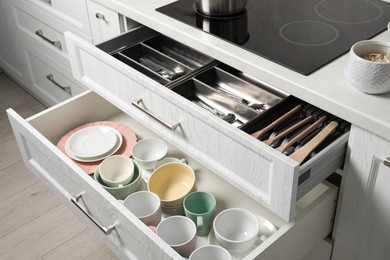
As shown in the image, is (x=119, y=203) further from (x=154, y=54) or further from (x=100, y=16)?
(x=100, y=16)

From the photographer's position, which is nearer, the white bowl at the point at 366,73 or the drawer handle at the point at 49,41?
the white bowl at the point at 366,73

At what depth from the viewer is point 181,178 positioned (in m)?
1.43

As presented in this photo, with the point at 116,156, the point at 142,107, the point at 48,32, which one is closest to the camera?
the point at 142,107

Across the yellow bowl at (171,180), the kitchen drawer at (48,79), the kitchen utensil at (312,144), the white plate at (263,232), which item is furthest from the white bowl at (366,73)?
the kitchen drawer at (48,79)

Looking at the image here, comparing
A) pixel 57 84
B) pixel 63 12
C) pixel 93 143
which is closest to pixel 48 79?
pixel 57 84

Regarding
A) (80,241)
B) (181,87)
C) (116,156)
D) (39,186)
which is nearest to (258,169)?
(181,87)

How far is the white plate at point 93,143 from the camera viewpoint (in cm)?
149

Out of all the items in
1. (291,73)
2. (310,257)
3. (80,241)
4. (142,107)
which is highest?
(291,73)

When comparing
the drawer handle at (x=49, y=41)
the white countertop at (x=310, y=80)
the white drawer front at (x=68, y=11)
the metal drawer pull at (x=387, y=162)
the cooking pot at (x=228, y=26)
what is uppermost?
the cooking pot at (x=228, y=26)

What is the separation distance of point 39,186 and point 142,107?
1.02 metres

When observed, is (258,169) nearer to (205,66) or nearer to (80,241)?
(205,66)

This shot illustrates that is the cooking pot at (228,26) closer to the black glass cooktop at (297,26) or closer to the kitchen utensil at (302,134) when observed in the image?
the black glass cooktop at (297,26)

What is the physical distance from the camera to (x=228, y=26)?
4.46 feet

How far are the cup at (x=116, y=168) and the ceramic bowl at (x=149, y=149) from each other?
45 mm
